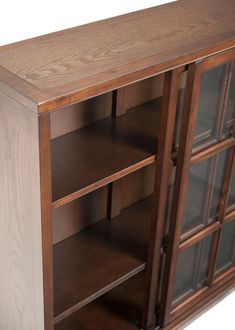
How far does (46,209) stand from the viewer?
113 centimetres

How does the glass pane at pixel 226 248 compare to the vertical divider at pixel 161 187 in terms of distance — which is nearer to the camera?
the vertical divider at pixel 161 187

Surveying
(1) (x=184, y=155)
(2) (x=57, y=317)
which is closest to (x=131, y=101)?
(1) (x=184, y=155)

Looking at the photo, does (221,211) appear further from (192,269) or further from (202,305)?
(202,305)

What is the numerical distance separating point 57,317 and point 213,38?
693 mm

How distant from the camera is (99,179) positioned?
48.4 inches

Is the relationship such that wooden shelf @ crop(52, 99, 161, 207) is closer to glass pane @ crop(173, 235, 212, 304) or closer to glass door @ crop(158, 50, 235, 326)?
glass door @ crop(158, 50, 235, 326)

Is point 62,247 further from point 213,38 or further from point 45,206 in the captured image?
point 213,38

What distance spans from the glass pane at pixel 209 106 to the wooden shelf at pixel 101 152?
4.1 inches

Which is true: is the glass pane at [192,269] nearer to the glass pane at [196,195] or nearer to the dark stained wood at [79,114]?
the glass pane at [196,195]

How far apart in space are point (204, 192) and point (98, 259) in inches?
12.5

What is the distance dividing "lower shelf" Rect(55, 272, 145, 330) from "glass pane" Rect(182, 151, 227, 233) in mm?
290

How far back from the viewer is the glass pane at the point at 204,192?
4.88ft

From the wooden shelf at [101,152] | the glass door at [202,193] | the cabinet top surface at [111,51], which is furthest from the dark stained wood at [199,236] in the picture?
the cabinet top surface at [111,51]

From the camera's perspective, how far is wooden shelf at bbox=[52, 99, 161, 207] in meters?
1.21
